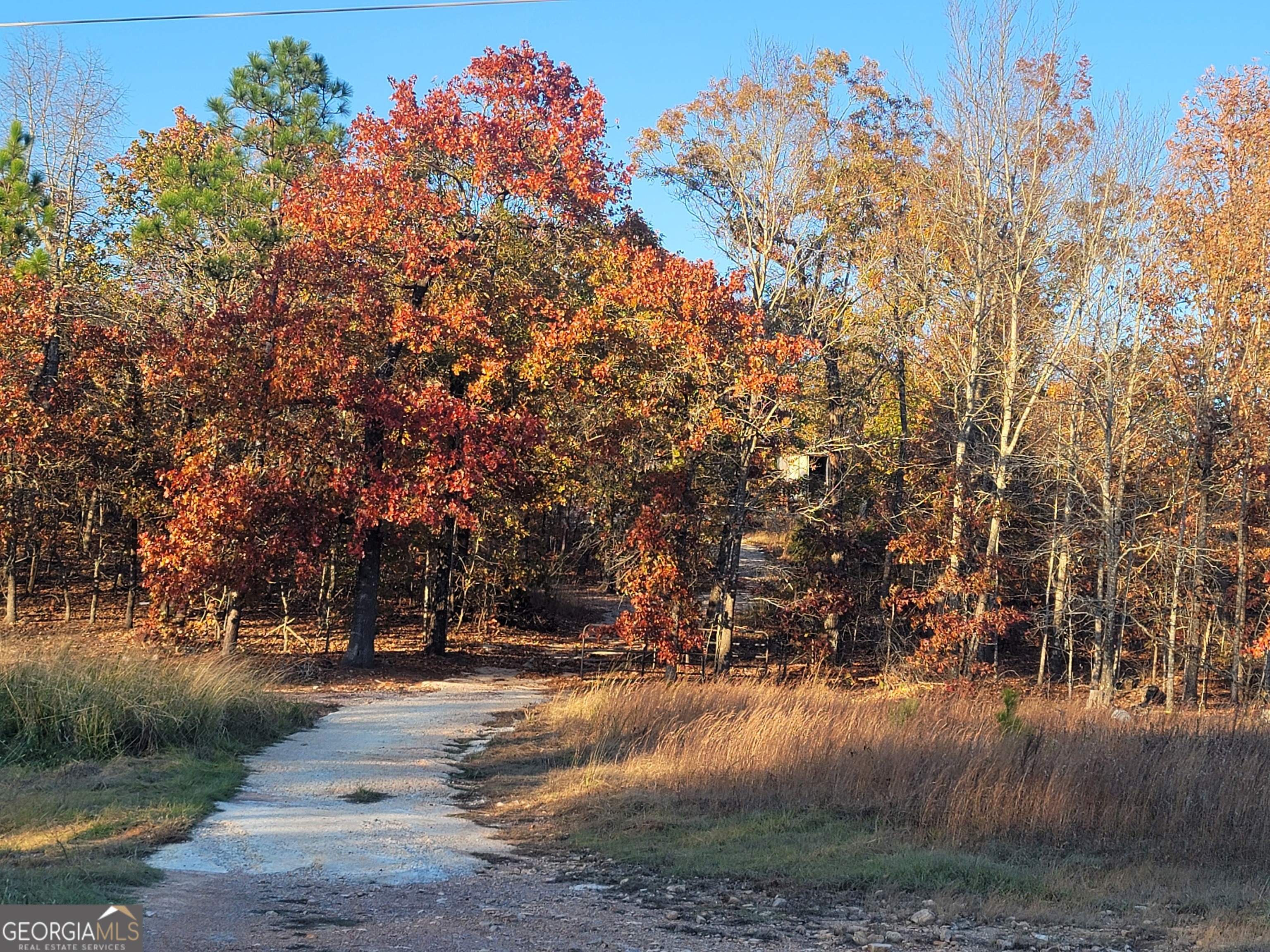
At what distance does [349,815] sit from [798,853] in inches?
149

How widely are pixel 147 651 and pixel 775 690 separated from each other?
28.9 feet

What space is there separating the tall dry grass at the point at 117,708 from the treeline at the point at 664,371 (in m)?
5.89

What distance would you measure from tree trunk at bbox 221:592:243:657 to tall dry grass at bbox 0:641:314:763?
6585 mm

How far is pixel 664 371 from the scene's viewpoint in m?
21.1

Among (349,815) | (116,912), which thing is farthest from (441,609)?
(116,912)

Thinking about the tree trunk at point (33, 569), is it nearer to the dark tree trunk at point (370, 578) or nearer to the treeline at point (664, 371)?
the treeline at point (664, 371)

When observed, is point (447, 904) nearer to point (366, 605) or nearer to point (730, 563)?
point (366, 605)

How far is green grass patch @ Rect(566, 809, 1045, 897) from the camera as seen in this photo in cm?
780

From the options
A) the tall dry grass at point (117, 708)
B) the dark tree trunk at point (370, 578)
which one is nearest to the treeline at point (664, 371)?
the dark tree trunk at point (370, 578)

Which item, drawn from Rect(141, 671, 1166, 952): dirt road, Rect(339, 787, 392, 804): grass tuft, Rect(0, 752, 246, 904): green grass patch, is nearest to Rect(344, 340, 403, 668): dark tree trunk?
Rect(0, 752, 246, 904): green grass patch

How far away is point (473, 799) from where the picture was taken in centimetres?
1092

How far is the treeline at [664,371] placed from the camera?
19938 mm

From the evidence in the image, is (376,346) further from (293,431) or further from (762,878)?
(762,878)

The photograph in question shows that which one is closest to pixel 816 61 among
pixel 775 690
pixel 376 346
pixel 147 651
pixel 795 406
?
pixel 795 406
